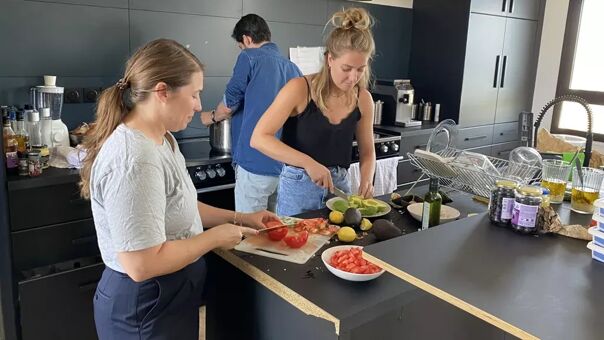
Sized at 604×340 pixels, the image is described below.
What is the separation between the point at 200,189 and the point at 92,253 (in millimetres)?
606

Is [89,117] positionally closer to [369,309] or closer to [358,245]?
[358,245]

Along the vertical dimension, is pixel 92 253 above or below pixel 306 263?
below

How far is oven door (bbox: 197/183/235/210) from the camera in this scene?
271 cm

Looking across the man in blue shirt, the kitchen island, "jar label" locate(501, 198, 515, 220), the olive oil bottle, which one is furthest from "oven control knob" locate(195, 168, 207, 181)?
"jar label" locate(501, 198, 515, 220)

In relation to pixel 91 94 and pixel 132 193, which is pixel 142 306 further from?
pixel 91 94

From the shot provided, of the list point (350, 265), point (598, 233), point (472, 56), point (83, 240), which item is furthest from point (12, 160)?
point (472, 56)

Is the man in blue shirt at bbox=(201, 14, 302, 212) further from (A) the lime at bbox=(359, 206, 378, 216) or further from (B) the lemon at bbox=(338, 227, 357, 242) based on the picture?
(B) the lemon at bbox=(338, 227, 357, 242)

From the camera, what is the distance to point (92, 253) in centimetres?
238

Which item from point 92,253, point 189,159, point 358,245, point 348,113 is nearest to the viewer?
point 358,245

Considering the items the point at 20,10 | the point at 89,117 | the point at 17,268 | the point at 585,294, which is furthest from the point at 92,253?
the point at 585,294

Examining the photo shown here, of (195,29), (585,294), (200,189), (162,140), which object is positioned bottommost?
(200,189)

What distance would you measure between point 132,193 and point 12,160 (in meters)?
1.37

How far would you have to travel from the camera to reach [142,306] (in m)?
1.25

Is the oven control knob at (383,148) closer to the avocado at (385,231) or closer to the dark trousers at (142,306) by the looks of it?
the avocado at (385,231)
